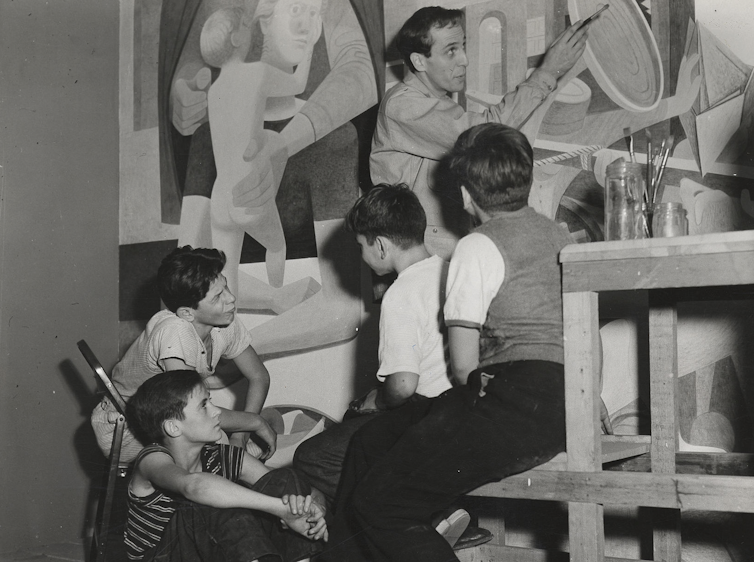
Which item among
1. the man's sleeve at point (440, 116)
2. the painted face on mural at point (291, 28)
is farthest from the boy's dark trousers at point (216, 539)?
the painted face on mural at point (291, 28)

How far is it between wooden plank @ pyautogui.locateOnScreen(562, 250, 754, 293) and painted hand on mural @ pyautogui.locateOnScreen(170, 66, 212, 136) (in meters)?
2.17

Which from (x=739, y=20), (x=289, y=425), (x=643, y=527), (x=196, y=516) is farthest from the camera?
(x=289, y=425)

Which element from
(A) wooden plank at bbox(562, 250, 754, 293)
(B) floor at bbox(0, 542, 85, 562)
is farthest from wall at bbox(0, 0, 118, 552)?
(A) wooden plank at bbox(562, 250, 754, 293)

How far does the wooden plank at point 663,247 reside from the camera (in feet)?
5.66

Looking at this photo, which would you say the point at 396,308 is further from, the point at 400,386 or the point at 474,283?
the point at 474,283

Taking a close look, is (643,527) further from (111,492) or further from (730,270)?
(111,492)

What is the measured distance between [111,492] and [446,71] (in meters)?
1.71

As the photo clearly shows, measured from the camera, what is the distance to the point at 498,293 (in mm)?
1912

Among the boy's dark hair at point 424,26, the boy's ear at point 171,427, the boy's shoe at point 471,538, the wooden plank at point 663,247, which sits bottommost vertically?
the boy's shoe at point 471,538

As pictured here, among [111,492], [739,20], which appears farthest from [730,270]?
[111,492]

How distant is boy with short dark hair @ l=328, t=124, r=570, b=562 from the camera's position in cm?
187

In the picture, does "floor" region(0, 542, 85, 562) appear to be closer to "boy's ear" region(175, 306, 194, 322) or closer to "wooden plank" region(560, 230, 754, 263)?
"boy's ear" region(175, 306, 194, 322)

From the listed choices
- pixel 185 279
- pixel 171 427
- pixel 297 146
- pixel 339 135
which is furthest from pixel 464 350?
pixel 297 146

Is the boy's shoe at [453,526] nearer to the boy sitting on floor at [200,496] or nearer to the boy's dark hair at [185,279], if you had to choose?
the boy sitting on floor at [200,496]
